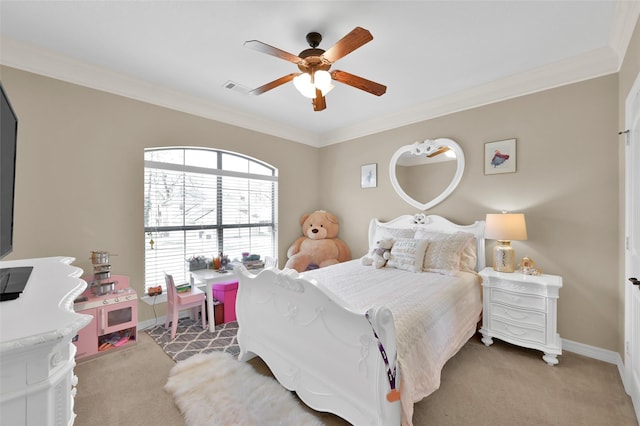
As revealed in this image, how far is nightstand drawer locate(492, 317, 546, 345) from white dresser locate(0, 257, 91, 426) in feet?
9.95

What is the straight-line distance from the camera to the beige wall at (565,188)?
Result: 2365mm

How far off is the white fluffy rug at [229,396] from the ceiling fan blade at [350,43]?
236 centimetres

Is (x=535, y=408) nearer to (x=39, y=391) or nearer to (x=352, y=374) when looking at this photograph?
(x=352, y=374)

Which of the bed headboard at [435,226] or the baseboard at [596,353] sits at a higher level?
the bed headboard at [435,226]

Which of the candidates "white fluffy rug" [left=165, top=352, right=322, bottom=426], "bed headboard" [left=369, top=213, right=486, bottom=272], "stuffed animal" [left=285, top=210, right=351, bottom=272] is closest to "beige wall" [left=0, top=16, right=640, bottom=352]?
"bed headboard" [left=369, top=213, right=486, bottom=272]

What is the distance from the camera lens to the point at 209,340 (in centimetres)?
273

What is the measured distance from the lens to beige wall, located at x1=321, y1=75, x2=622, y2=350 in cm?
237

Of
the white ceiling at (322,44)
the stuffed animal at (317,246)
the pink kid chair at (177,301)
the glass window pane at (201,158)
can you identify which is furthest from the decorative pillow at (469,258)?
the glass window pane at (201,158)

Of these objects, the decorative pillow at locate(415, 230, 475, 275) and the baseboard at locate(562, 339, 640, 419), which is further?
the decorative pillow at locate(415, 230, 475, 275)

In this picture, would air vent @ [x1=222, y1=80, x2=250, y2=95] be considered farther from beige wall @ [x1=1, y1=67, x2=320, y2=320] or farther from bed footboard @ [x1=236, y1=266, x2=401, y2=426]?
bed footboard @ [x1=236, y1=266, x2=401, y2=426]

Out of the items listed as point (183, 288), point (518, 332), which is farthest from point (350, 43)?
point (183, 288)

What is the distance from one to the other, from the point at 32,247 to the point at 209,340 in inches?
69.3


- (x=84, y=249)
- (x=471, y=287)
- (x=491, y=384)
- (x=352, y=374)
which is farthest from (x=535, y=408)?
(x=84, y=249)

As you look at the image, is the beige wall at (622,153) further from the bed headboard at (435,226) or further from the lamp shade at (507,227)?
the bed headboard at (435,226)
